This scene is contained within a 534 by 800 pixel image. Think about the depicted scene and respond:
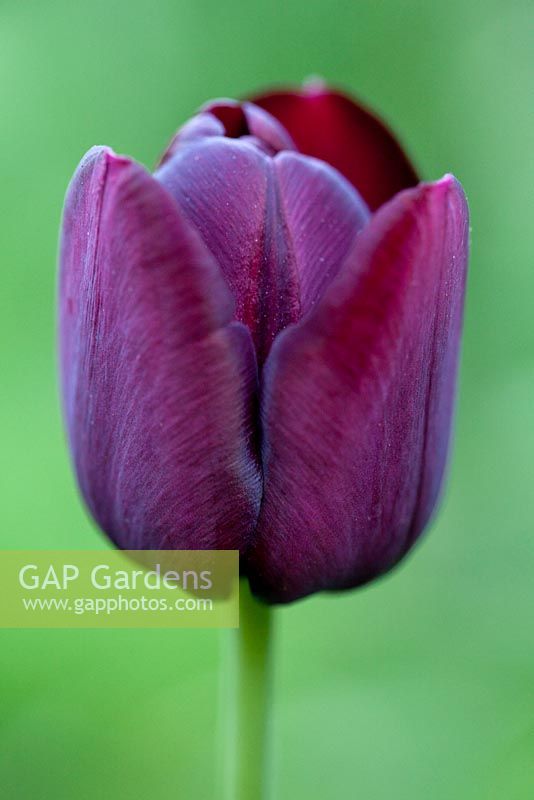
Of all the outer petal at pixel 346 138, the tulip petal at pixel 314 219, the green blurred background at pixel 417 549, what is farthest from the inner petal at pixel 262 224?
the green blurred background at pixel 417 549

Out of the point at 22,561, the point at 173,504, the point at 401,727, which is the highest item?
the point at 173,504

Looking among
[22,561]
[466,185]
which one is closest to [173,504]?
[22,561]

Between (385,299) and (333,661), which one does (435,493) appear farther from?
(333,661)

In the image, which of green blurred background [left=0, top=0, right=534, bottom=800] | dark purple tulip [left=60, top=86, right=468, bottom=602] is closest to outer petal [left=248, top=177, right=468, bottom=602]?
dark purple tulip [left=60, top=86, right=468, bottom=602]

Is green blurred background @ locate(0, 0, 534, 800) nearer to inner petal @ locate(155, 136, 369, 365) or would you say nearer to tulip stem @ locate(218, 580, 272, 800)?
tulip stem @ locate(218, 580, 272, 800)

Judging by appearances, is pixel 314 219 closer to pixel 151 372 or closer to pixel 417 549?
pixel 151 372

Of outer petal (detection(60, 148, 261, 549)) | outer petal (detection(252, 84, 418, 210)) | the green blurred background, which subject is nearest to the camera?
outer petal (detection(60, 148, 261, 549))
